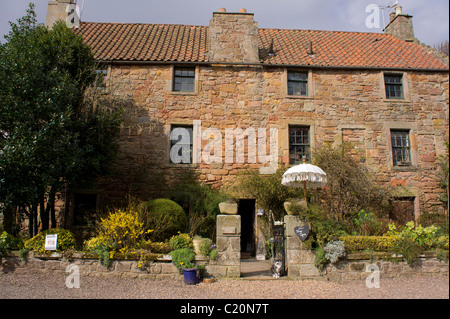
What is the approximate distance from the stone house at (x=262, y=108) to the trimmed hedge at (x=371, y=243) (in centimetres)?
454

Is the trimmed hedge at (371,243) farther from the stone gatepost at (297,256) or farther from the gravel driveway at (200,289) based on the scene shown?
the stone gatepost at (297,256)

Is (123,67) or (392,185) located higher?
(123,67)

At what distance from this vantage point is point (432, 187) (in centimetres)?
1157

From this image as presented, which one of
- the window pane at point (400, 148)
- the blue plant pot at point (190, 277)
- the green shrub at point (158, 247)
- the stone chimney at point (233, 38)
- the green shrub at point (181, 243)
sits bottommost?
the blue plant pot at point (190, 277)

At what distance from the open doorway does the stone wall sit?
118cm

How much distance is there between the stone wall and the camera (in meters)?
11.4

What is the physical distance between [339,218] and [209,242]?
4671 mm

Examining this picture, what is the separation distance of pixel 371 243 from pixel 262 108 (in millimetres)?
6390

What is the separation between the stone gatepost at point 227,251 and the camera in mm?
7098

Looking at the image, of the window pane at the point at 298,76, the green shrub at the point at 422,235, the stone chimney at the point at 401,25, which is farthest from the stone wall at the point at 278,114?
the green shrub at the point at 422,235

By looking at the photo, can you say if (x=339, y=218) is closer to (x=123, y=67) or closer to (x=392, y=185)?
(x=392, y=185)

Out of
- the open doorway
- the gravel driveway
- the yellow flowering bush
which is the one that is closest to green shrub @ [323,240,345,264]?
the gravel driveway

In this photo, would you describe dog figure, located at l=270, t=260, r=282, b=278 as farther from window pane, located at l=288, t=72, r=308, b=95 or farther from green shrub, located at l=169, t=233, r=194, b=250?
window pane, located at l=288, t=72, r=308, b=95

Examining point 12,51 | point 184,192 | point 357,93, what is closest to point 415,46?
point 357,93
